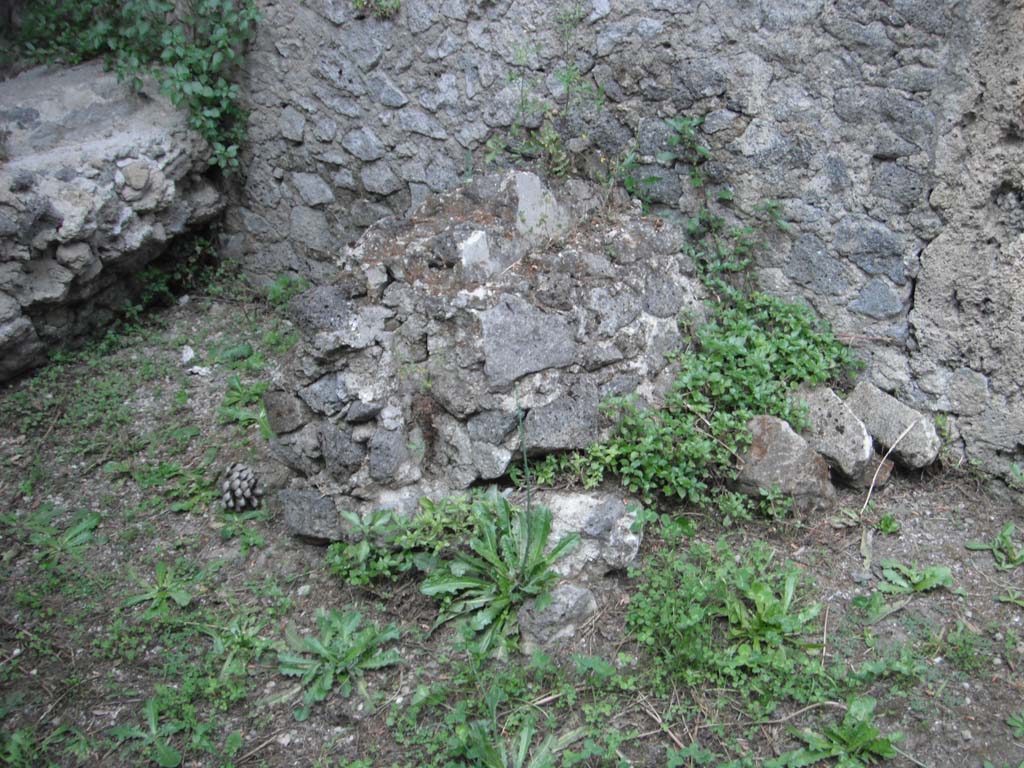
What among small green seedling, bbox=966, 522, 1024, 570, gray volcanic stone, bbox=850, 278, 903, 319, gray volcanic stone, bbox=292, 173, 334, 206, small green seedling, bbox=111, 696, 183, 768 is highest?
gray volcanic stone, bbox=850, 278, 903, 319

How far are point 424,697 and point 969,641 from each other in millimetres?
1775

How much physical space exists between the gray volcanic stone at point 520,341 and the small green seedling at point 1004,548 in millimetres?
1668

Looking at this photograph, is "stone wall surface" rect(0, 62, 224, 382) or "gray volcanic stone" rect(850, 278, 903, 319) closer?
"gray volcanic stone" rect(850, 278, 903, 319)

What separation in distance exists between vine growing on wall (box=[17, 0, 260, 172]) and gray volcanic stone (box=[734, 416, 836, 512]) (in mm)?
3119

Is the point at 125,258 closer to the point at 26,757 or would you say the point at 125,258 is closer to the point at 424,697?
the point at 26,757

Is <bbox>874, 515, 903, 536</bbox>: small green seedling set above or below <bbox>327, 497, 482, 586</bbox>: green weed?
above

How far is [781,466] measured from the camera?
3.19 m

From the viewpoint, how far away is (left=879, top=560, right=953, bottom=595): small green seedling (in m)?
2.94

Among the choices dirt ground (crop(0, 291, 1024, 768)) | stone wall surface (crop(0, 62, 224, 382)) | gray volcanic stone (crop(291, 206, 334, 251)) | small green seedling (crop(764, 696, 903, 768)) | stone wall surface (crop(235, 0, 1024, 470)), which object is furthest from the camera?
gray volcanic stone (crop(291, 206, 334, 251))

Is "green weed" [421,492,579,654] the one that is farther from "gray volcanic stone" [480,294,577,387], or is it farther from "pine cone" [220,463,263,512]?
"pine cone" [220,463,263,512]

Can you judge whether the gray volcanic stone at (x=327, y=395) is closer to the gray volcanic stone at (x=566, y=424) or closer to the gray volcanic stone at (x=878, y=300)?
the gray volcanic stone at (x=566, y=424)

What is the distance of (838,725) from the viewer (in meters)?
2.53

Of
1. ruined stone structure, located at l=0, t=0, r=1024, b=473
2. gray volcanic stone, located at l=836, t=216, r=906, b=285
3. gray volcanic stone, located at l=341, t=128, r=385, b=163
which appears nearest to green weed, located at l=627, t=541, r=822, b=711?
ruined stone structure, located at l=0, t=0, r=1024, b=473

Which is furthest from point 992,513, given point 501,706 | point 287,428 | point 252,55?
point 252,55
